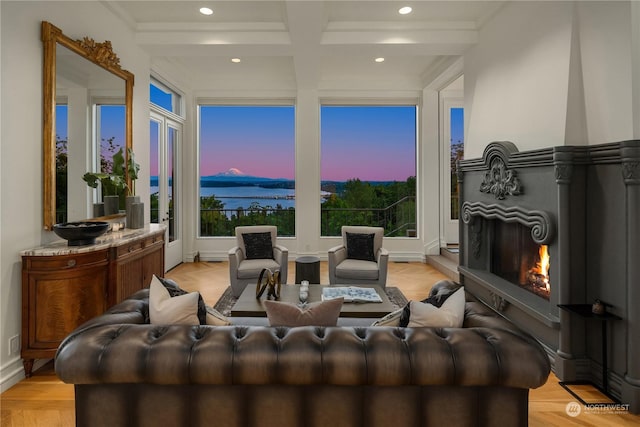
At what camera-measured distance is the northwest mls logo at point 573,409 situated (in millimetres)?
2351

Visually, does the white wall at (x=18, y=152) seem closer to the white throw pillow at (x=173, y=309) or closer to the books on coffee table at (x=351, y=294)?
the white throw pillow at (x=173, y=309)

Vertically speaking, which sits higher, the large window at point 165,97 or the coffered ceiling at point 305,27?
the coffered ceiling at point 305,27

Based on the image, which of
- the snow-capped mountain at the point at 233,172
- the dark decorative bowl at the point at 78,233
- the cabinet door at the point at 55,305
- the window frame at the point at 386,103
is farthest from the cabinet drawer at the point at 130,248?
the snow-capped mountain at the point at 233,172

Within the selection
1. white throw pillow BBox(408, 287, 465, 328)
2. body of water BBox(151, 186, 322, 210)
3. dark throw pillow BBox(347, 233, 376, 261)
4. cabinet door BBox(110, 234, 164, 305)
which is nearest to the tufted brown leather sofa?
white throw pillow BBox(408, 287, 465, 328)

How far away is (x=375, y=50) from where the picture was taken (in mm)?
4855

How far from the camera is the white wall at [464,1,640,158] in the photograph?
2.50 m

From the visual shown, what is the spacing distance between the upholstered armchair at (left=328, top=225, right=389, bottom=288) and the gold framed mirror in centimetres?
279

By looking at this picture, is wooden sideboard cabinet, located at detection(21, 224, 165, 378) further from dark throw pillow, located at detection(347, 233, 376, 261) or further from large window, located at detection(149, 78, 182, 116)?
large window, located at detection(149, 78, 182, 116)

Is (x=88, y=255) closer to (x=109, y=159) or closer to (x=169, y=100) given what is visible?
(x=109, y=159)

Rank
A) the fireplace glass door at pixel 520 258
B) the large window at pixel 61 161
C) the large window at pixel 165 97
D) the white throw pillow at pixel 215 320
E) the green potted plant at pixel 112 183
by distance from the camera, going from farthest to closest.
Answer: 1. the large window at pixel 165 97
2. the green potted plant at pixel 112 183
3. the fireplace glass door at pixel 520 258
4. the large window at pixel 61 161
5. the white throw pillow at pixel 215 320

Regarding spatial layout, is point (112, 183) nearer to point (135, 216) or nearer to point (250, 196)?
point (135, 216)

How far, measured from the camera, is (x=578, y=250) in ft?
9.03

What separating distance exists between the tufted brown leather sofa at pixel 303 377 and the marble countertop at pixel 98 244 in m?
1.47

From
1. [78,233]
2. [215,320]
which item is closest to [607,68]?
[215,320]
